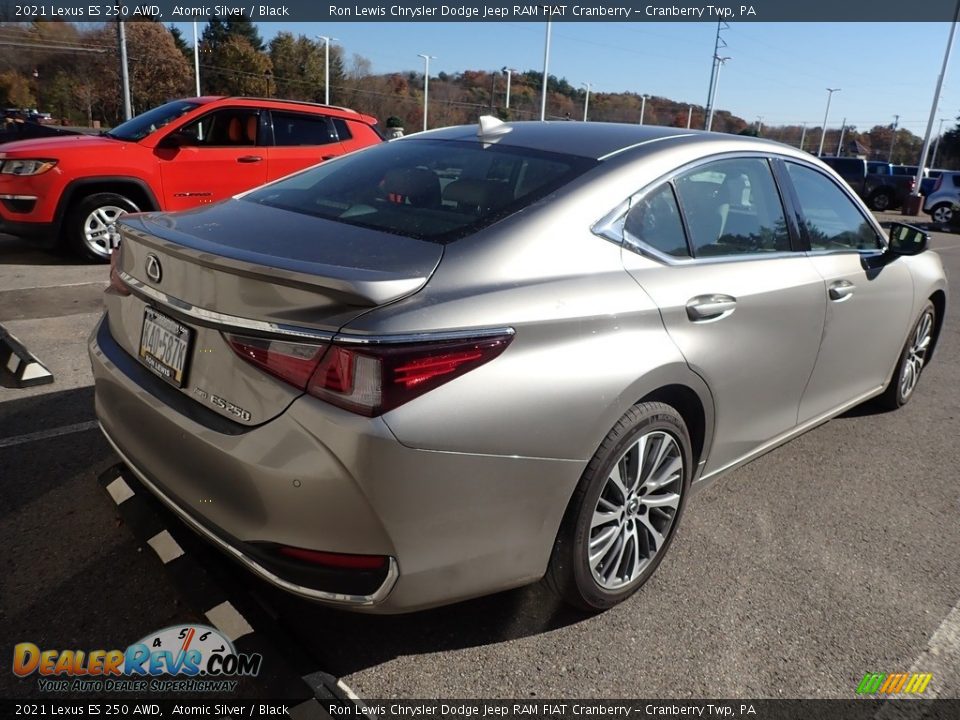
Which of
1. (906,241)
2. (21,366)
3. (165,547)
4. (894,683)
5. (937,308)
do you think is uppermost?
(906,241)

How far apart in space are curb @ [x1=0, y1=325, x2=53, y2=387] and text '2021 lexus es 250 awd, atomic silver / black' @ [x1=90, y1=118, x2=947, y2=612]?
185 centimetres

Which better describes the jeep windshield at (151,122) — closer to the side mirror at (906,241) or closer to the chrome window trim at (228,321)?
the chrome window trim at (228,321)

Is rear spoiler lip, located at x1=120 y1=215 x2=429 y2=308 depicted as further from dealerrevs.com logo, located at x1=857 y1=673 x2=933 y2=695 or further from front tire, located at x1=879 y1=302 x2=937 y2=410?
front tire, located at x1=879 y1=302 x2=937 y2=410

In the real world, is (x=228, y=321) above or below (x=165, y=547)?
above

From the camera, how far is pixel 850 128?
12606 cm

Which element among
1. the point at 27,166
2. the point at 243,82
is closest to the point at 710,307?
the point at 27,166

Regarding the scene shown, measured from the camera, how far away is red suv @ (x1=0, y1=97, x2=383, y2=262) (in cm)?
711

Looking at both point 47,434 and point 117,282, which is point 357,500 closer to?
point 117,282

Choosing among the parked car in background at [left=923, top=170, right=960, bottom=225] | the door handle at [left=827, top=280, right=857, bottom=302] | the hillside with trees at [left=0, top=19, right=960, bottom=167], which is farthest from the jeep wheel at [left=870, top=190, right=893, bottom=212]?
the door handle at [left=827, top=280, right=857, bottom=302]

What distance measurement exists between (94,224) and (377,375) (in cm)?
699

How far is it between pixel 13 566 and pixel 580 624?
1.97m

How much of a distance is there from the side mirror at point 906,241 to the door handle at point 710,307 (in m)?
1.75

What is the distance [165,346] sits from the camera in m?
2.19

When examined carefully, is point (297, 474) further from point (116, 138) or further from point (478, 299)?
point (116, 138)
